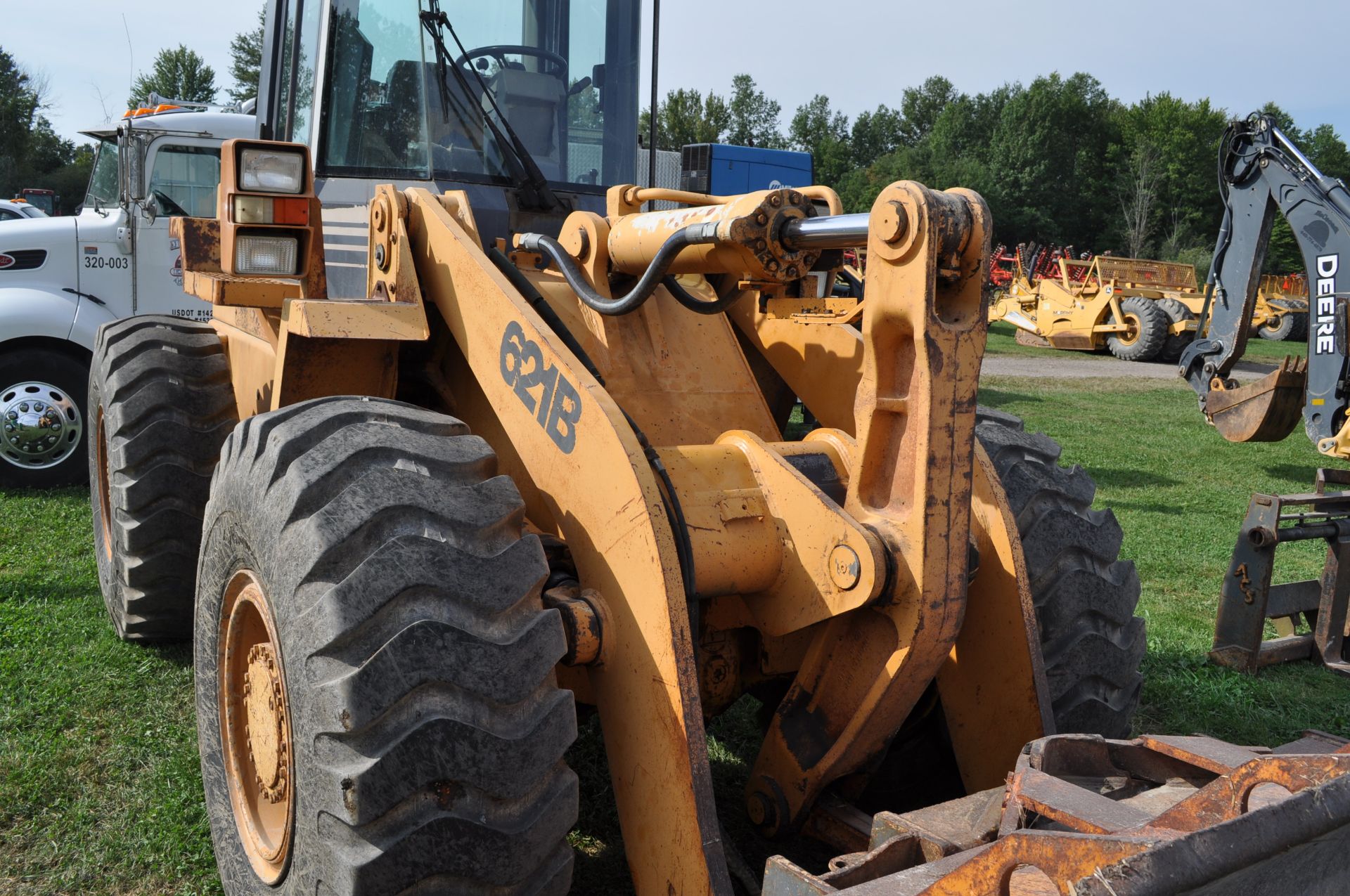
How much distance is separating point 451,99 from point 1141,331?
22.9 meters

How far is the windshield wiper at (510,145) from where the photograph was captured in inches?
161

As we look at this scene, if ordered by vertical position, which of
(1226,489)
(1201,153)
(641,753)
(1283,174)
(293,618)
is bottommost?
(1226,489)

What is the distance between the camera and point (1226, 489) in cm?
1079

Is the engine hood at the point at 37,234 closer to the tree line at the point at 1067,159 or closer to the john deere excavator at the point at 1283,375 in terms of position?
the john deere excavator at the point at 1283,375

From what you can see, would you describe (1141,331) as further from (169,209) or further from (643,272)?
(643,272)

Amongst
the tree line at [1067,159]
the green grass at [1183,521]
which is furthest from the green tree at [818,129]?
the green grass at [1183,521]

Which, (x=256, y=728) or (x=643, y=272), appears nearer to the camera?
(x=256, y=728)

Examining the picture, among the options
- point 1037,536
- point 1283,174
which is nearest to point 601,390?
point 1037,536

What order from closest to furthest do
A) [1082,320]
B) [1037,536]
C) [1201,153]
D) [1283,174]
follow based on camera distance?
[1037,536] < [1283,174] < [1082,320] < [1201,153]

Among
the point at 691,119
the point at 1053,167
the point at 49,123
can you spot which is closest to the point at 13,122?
the point at 49,123

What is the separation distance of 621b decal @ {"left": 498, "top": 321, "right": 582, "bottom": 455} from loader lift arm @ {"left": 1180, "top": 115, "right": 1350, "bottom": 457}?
26.2 feet

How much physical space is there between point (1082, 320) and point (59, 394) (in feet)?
72.1

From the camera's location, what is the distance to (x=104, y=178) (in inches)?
365

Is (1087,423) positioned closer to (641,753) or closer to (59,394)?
(59,394)
